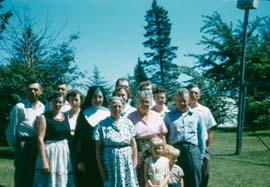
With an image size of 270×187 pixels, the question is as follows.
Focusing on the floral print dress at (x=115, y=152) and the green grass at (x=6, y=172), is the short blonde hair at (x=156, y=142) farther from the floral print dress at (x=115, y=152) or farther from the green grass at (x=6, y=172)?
the green grass at (x=6, y=172)

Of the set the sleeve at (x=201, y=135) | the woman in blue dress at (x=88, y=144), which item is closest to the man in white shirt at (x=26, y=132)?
the woman in blue dress at (x=88, y=144)

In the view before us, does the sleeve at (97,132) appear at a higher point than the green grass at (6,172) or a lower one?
higher

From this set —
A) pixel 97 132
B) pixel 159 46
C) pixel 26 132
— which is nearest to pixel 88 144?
pixel 97 132

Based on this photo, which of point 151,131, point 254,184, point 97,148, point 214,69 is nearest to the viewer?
point 97,148

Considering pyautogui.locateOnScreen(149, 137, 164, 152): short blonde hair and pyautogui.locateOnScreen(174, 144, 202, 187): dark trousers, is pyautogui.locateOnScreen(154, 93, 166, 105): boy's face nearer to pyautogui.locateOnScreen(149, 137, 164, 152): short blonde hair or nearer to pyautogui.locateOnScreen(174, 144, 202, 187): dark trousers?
pyautogui.locateOnScreen(174, 144, 202, 187): dark trousers

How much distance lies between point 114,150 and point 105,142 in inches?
6.6

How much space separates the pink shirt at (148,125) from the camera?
5.66 metres

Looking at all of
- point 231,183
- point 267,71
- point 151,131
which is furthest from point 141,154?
point 267,71

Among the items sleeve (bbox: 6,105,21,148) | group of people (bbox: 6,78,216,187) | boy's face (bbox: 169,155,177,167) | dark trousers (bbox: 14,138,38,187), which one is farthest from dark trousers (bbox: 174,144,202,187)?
sleeve (bbox: 6,105,21,148)

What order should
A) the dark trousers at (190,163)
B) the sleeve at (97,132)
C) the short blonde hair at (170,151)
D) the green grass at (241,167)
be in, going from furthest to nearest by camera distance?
the green grass at (241,167)
the dark trousers at (190,163)
the short blonde hair at (170,151)
the sleeve at (97,132)

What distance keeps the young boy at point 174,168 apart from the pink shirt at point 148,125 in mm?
283

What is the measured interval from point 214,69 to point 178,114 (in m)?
21.7

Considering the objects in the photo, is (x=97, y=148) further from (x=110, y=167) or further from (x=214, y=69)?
(x=214, y=69)

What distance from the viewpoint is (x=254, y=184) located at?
29.0 ft
